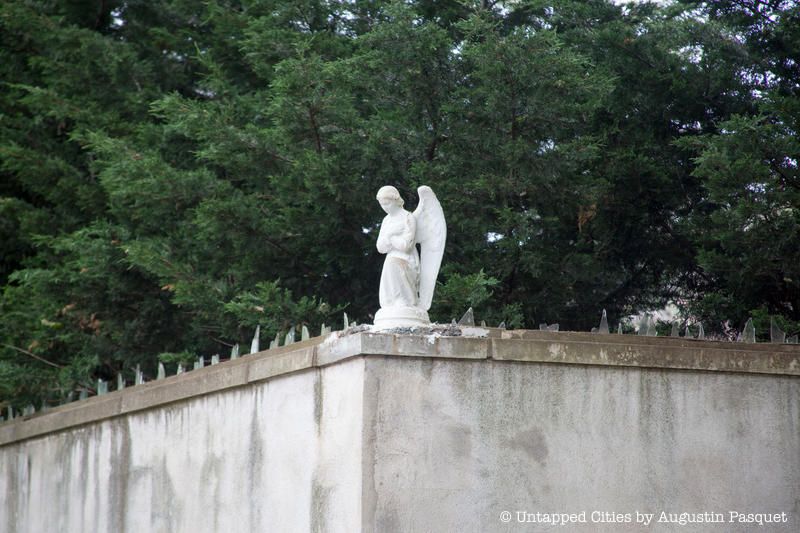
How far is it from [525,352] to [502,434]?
0.56m

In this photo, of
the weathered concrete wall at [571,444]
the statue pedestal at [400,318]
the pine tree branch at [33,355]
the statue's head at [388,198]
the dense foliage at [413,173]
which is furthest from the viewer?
the pine tree branch at [33,355]

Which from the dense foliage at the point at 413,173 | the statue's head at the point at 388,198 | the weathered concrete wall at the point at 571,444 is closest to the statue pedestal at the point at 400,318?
the weathered concrete wall at the point at 571,444

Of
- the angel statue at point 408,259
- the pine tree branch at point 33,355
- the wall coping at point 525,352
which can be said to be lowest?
the wall coping at point 525,352

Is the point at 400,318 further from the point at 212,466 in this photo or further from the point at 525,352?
the point at 212,466

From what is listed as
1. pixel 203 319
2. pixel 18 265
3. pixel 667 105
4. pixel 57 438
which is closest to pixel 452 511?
pixel 57 438

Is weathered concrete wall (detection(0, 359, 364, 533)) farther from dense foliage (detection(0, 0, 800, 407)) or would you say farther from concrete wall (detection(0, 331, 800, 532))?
dense foliage (detection(0, 0, 800, 407))

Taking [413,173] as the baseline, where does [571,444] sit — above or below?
below

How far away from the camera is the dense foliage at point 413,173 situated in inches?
529

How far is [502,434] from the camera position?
8508 mm

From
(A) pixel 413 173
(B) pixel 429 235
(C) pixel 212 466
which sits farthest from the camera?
(A) pixel 413 173

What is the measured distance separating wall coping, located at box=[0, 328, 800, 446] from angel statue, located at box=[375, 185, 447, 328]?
25cm

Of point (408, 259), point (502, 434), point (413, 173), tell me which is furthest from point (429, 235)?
point (413, 173)

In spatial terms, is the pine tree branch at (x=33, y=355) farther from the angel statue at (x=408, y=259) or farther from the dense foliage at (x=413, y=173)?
the angel statue at (x=408, y=259)

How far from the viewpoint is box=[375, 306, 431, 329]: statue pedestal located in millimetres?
8555
